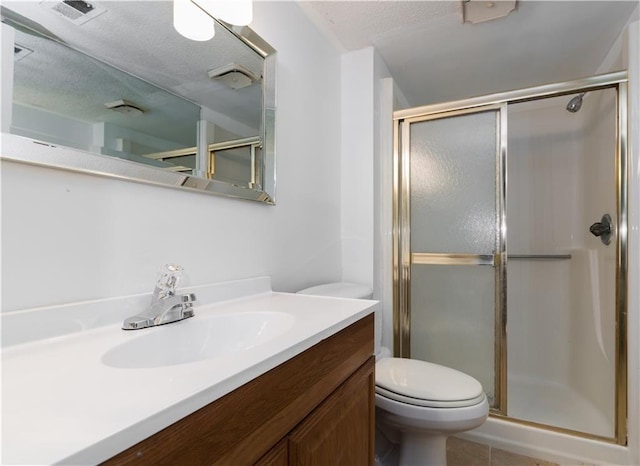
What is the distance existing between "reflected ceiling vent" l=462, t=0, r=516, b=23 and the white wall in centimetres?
68

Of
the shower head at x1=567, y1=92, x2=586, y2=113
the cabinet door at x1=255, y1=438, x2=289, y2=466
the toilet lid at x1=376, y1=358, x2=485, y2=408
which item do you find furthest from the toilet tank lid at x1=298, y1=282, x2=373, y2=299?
the shower head at x1=567, y1=92, x2=586, y2=113

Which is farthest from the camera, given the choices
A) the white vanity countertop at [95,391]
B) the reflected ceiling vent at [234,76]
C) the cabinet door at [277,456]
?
the reflected ceiling vent at [234,76]

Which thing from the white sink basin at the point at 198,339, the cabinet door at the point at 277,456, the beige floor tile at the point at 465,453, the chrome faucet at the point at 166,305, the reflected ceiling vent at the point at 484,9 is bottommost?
the beige floor tile at the point at 465,453

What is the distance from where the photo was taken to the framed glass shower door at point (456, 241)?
1820 mm

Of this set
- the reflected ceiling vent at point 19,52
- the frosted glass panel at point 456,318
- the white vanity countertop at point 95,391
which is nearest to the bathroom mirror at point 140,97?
the reflected ceiling vent at point 19,52

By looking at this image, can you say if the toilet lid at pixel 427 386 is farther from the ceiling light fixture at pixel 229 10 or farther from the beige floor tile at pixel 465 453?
the ceiling light fixture at pixel 229 10

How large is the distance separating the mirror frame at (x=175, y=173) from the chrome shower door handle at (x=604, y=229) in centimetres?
183

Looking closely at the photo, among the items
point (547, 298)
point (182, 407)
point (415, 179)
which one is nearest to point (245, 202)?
point (182, 407)

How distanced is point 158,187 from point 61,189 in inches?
8.7

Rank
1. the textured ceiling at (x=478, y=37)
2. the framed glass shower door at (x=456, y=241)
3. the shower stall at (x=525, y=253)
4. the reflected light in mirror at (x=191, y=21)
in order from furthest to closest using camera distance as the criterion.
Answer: the framed glass shower door at (x=456, y=241) → the shower stall at (x=525, y=253) → the textured ceiling at (x=478, y=37) → the reflected light in mirror at (x=191, y=21)

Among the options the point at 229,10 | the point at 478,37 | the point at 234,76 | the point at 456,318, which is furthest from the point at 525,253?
the point at 229,10

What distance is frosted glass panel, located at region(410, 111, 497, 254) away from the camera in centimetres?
184

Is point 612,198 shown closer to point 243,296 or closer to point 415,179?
point 415,179

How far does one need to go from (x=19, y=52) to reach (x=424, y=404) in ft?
4.98
